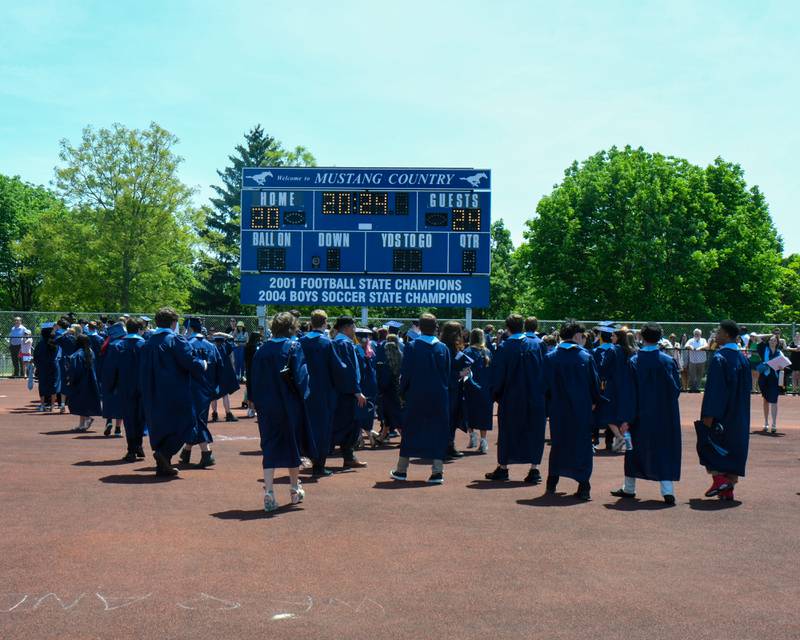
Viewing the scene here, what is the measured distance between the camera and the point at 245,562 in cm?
695

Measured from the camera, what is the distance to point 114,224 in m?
54.2

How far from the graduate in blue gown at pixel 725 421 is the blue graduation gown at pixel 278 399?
4.14 meters

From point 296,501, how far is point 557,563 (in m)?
3.25

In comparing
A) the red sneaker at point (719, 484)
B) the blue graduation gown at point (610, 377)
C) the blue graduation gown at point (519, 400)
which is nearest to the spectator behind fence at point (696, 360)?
the blue graduation gown at point (610, 377)

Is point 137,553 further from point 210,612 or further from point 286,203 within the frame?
point 286,203

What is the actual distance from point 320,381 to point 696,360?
20768 mm

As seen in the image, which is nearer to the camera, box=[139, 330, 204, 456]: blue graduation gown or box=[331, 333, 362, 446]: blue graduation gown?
box=[139, 330, 204, 456]: blue graduation gown

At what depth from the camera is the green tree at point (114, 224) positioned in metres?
53.9

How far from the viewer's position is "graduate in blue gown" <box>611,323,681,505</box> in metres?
10.0

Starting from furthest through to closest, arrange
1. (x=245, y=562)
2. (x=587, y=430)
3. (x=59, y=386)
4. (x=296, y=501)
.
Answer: (x=59, y=386)
(x=587, y=430)
(x=296, y=501)
(x=245, y=562)

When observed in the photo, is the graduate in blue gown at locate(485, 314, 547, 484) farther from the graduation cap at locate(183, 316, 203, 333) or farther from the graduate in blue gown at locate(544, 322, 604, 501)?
the graduation cap at locate(183, 316, 203, 333)

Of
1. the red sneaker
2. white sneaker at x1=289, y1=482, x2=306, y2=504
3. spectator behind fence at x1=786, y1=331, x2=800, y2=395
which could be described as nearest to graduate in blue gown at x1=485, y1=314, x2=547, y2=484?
the red sneaker

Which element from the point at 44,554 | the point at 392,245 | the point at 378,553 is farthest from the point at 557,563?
the point at 392,245

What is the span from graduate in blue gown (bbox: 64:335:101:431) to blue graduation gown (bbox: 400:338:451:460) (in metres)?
7.49
